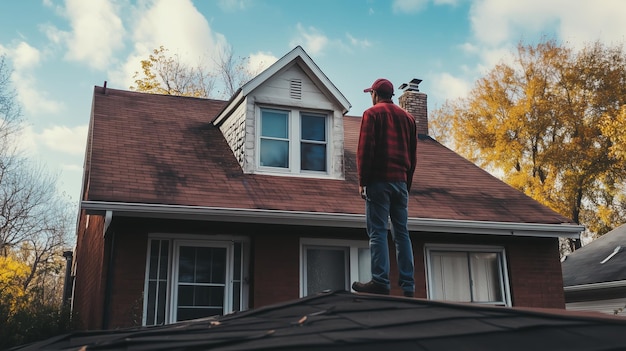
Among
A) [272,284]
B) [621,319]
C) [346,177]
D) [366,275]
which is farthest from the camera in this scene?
[346,177]

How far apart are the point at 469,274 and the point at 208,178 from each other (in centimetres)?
489

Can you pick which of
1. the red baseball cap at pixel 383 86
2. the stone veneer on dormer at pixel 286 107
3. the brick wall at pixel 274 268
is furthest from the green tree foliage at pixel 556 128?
the red baseball cap at pixel 383 86

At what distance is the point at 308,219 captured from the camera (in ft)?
30.6

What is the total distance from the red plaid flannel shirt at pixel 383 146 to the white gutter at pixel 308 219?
3.80 m

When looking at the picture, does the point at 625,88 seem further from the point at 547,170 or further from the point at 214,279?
the point at 214,279

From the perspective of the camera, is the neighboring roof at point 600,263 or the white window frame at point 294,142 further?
the neighboring roof at point 600,263

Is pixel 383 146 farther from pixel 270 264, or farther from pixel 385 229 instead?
pixel 270 264

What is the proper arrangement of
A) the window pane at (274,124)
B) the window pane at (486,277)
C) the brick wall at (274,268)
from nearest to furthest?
the brick wall at (274,268) → the window pane at (486,277) → the window pane at (274,124)

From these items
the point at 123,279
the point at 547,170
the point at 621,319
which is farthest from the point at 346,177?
the point at 547,170

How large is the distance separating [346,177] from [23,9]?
39.6ft

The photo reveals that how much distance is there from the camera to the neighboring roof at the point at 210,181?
29.7 feet

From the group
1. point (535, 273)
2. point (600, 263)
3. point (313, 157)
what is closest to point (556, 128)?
point (600, 263)

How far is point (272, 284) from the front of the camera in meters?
9.38

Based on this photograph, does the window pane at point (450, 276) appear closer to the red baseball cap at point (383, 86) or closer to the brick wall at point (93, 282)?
the brick wall at point (93, 282)
